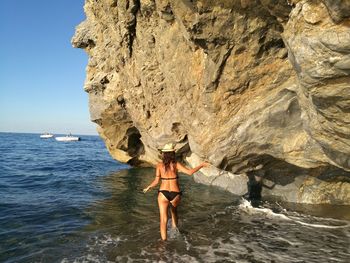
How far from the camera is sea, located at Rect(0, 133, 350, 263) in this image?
7629 mm

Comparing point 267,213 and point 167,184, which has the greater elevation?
point 167,184

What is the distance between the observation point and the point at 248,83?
1112 centimetres

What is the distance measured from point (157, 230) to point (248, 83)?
18.7ft

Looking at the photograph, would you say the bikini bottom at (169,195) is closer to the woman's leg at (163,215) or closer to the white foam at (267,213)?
the woman's leg at (163,215)

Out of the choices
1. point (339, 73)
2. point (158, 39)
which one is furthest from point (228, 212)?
point (158, 39)

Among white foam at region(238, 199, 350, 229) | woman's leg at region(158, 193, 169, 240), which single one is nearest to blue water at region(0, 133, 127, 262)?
woman's leg at region(158, 193, 169, 240)

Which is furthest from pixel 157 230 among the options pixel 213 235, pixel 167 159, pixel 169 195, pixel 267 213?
pixel 267 213

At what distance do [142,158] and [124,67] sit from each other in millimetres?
8868

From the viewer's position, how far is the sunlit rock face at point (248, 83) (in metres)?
6.84

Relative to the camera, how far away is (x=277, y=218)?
10445 mm

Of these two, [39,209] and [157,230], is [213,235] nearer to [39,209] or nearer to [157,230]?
[157,230]

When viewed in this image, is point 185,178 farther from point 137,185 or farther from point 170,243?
point 170,243

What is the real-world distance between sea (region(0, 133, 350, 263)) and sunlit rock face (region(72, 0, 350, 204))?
1766 millimetres

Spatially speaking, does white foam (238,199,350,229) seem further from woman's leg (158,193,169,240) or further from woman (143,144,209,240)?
woman's leg (158,193,169,240)
